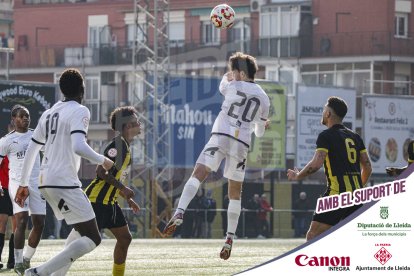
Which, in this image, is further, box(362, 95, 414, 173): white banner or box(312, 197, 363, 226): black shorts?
box(362, 95, 414, 173): white banner

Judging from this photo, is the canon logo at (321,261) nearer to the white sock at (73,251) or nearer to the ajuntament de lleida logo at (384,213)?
the ajuntament de lleida logo at (384,213)

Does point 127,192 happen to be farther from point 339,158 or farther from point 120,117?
point 339,158

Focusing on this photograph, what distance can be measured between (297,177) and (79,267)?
532cm

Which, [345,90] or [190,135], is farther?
[345,90]

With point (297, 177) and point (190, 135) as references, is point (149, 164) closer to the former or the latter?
point (190, 135)

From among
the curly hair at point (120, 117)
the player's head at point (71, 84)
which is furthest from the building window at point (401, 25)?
the player's head at point (71, 84)

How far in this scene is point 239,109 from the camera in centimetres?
1859

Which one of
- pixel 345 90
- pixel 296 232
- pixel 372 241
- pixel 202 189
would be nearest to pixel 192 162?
pixel 202 189

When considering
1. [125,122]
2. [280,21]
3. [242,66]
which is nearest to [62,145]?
[125,122]

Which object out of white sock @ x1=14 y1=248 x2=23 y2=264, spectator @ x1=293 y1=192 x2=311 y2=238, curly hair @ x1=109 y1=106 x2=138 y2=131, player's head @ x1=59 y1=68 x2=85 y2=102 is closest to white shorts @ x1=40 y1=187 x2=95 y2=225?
player's head @ x1=59 y1=68 x2=85 y2=102

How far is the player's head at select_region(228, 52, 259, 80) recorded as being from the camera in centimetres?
1856

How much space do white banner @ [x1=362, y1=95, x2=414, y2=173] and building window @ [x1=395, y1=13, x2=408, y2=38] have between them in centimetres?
1287

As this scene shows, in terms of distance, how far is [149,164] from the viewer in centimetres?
4322

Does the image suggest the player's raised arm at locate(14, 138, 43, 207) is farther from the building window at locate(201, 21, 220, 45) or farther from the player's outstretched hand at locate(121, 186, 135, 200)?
the building window at locate(201, 21, 220, 45)
